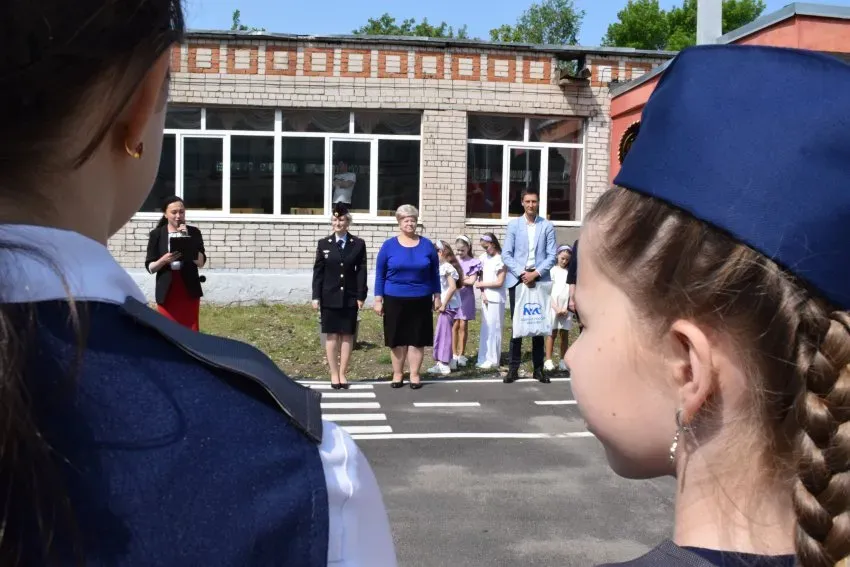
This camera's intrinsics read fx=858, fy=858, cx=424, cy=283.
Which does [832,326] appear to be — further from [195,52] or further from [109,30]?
[195,52]

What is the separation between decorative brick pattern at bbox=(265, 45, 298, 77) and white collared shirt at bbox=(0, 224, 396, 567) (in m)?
15.5

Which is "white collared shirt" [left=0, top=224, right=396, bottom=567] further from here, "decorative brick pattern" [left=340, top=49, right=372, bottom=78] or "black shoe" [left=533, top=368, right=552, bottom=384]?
"decorative brick pattern" [left=340, top=49, right=372, bottom=78]

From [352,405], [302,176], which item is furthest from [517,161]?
[352,405]

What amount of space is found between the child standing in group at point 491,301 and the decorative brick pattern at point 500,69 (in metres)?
6.55

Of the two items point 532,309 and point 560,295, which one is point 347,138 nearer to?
point 560,295

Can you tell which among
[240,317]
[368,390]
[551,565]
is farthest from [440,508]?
[240,317]

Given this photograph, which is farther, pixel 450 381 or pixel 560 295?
pixel 560 295

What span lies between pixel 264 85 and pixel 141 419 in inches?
614

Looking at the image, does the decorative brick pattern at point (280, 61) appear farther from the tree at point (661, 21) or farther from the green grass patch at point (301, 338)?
the tree at point (661, 21)

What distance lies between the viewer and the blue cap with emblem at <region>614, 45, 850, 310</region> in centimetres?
107

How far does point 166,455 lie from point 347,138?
1560 centimetres

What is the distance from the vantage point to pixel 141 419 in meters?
0.71

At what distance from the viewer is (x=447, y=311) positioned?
10.0 meters

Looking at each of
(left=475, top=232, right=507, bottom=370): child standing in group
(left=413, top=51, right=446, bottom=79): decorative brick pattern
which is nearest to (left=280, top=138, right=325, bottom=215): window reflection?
(left=413, top=51, right=446, bottom=79): decorative brick pattern
